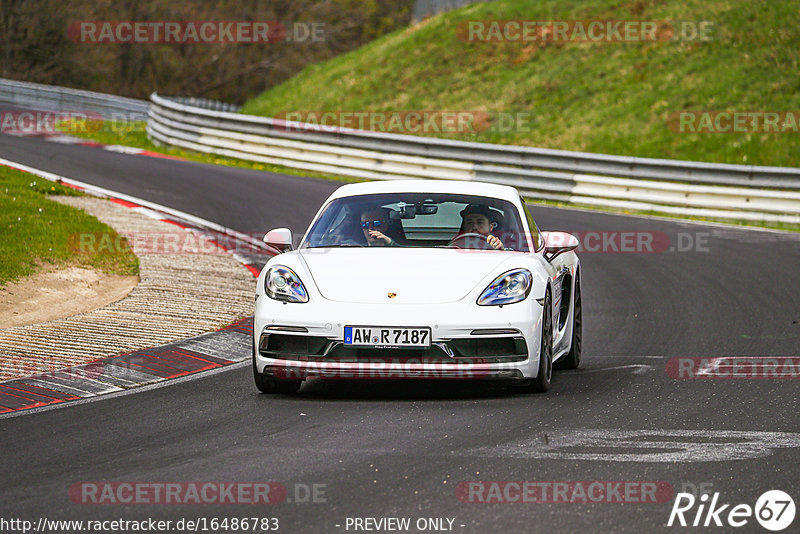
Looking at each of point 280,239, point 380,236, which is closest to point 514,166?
point 380,236

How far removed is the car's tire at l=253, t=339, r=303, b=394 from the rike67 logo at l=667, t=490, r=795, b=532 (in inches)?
129

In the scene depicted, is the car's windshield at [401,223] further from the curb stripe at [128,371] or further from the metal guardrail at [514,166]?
the metal guardrail at [514,166]

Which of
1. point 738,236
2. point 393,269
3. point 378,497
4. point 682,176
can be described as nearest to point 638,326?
point 393,269

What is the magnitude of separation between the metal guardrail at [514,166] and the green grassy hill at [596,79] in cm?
348

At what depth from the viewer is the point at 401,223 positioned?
28.5ft

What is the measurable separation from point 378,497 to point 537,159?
695 inches

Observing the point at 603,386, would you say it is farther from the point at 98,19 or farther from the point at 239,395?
the point at 98,19

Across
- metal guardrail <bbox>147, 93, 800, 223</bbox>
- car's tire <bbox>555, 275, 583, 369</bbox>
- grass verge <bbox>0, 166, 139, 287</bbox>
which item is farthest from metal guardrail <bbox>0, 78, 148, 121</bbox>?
car's tire <bbox>555, 275, 583, 369</bbox>

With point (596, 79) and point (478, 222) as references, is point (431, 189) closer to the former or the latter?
point (478, 222)

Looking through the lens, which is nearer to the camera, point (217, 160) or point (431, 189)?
point (431, 189)

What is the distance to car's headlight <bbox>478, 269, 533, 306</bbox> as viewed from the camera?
7.54m

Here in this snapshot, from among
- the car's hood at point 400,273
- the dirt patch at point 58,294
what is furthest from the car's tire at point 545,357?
the dirt patch at point 58,294

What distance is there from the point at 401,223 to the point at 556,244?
112cm

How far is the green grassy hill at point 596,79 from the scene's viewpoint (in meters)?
26.0
